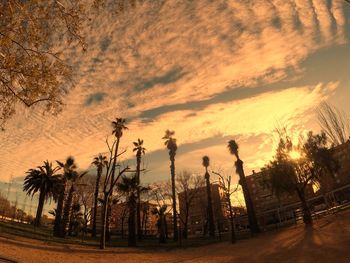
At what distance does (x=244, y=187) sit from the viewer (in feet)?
164

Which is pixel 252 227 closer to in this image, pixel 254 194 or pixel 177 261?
pixel 177 261

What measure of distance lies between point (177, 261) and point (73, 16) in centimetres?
1923

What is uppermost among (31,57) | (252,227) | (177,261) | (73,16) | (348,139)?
(348,139)

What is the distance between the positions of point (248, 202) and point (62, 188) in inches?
1131

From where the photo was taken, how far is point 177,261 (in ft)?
75.8

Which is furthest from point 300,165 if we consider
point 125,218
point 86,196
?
point 125,218

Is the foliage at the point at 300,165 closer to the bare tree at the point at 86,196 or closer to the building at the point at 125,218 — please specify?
the building at the point at 125,218

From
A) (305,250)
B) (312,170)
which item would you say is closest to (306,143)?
(312,170)

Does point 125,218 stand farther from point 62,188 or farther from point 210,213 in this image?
point 62,188

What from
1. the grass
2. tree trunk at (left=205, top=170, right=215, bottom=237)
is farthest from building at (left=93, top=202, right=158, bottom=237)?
tree trunk at (left=205, top=170, right=215, bottom=237)

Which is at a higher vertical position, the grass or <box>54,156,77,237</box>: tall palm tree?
<box>54,156,77,237</box>: tall palm tree

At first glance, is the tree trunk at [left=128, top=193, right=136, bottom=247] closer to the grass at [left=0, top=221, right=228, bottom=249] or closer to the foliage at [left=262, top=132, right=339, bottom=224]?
the grass at [left=0, top=221, right=228, bottom=249]

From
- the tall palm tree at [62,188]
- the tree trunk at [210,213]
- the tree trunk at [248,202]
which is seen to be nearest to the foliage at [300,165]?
the tree trunk at [248,202]

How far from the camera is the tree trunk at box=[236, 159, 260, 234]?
43.4m
